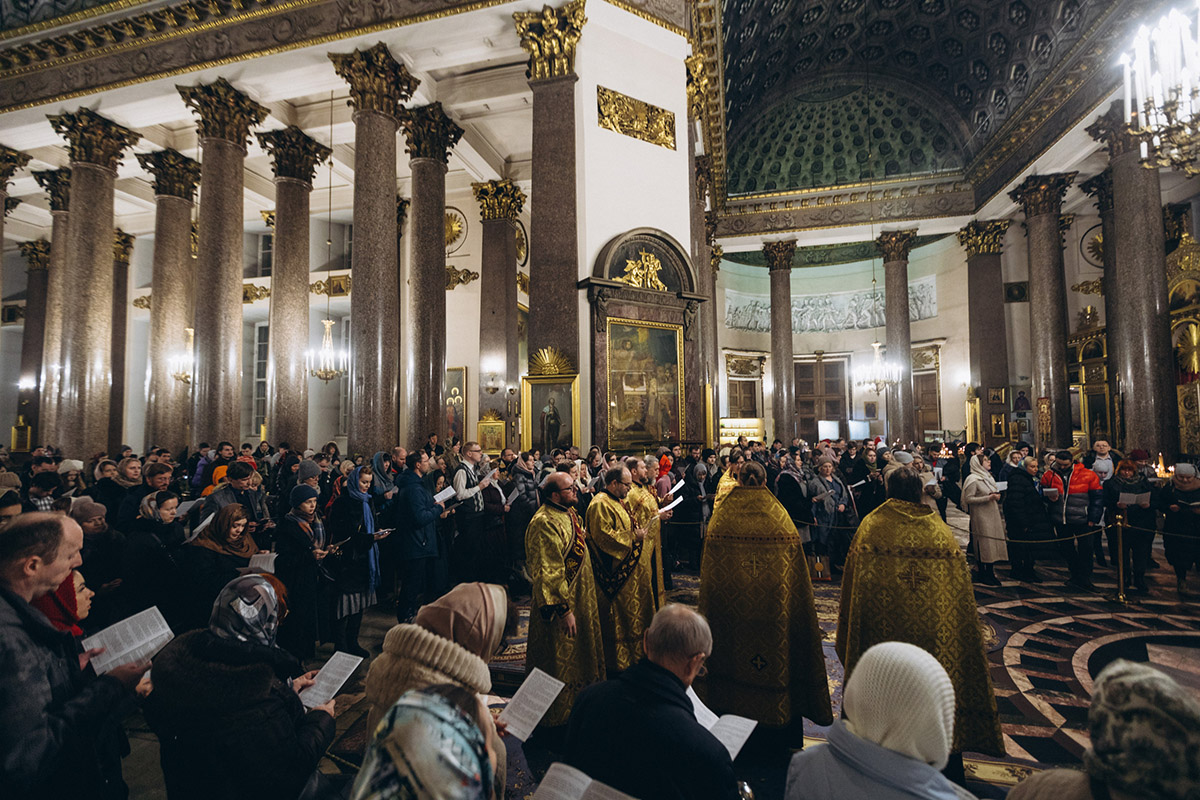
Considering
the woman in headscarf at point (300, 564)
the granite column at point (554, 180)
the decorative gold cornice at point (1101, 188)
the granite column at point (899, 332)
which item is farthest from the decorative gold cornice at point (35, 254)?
the decorative gold cornice at point (1101, 188)

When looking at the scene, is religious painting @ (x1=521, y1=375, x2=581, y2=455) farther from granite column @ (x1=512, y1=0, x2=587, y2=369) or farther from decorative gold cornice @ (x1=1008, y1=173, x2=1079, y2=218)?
decorative gold cornice @ (x1=1008, y1=173, x2=1079, y2=218)

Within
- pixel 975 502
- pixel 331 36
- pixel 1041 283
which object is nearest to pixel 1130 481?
pixel 975 502

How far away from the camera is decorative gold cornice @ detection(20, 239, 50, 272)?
62.2ft

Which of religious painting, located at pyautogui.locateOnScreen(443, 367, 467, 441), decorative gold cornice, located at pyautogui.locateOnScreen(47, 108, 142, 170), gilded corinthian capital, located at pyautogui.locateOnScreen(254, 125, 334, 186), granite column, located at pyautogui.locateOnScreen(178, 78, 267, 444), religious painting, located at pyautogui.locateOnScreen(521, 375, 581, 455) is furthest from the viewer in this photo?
religious painting, located at pyautogui.locateOnScreen(443, 367, 467, 441)

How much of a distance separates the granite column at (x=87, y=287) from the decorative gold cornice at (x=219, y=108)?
103 inches

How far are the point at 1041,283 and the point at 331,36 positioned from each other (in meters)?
16.8

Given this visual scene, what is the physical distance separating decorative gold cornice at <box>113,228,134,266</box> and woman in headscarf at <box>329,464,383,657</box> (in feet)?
62.0

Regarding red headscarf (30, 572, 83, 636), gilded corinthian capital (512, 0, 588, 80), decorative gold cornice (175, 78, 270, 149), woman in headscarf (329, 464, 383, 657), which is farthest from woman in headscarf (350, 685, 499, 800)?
decorative gold cornice (175, 78, 270, 149)

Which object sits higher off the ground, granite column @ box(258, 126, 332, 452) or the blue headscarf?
granite column @ box(258, 126, 332, 452)

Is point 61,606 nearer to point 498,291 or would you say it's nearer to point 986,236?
point 498,291

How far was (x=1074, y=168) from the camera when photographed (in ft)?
49.8

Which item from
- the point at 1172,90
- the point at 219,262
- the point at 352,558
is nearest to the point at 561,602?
the point at 352,558

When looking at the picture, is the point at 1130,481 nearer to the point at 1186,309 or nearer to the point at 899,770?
the point at 899,770

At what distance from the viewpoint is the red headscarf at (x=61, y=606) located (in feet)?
8.38
